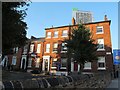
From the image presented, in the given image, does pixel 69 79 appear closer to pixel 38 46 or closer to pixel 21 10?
pixel 21 10

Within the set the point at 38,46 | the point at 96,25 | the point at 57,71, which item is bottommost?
the point at 57,71

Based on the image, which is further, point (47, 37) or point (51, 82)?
point (47, 37)

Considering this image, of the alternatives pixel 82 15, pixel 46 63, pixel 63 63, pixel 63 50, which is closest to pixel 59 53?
pixel 63 50

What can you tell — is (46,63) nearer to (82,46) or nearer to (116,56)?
(82,46)

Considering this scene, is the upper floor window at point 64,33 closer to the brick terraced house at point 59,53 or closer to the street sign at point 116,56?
the brick terraced house at point 59,53

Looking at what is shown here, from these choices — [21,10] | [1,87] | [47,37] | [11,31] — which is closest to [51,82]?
[1,87]

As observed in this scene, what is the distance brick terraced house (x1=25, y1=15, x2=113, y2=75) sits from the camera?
105ft

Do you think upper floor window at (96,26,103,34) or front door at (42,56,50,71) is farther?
front door at (42,56,50,71)

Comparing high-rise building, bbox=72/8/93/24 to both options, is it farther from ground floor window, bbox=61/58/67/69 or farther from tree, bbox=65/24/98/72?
tree, bbox=65/24/98/72

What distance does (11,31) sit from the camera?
1095 centimetres

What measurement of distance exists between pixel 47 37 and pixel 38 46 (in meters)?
2.82

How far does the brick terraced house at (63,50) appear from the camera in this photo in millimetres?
31922

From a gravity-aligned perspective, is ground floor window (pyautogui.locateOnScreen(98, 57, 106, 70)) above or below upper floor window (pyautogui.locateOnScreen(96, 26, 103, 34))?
below

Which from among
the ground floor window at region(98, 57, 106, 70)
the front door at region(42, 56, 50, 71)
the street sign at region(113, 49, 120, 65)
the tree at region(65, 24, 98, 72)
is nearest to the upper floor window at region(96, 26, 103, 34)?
the ground floor window at region(98, 57, 106, 70)
